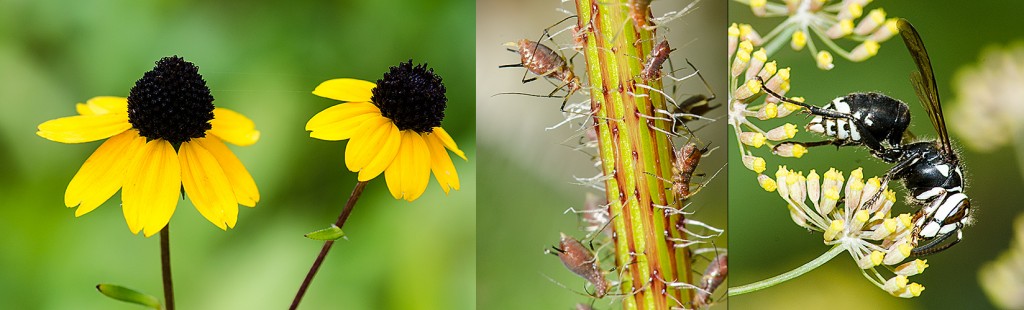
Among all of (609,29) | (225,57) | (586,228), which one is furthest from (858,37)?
(225,57)

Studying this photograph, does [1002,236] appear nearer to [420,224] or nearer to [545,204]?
[545,204]

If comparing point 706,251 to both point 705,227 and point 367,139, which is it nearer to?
point 705,227

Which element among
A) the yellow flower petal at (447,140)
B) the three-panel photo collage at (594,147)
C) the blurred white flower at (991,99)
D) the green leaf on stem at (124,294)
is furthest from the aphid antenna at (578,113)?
A: the green leaf on stem at (124,294)

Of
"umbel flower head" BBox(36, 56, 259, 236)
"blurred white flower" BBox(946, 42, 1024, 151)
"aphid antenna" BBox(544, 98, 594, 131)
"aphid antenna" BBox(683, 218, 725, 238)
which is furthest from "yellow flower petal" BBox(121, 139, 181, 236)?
"blurred white flower" BBox(946, 42, 1024, 151)

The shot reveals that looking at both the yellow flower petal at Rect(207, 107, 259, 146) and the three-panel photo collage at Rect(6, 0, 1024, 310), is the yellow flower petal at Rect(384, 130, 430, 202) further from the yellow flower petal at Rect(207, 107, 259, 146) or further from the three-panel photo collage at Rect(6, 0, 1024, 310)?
the yellow flower petal at Rect(207, 107, 259, 146)

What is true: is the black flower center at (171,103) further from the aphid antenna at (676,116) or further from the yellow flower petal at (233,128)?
the aphid antenna at (676,116)

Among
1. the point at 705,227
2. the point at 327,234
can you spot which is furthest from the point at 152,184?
the point at 705,227
